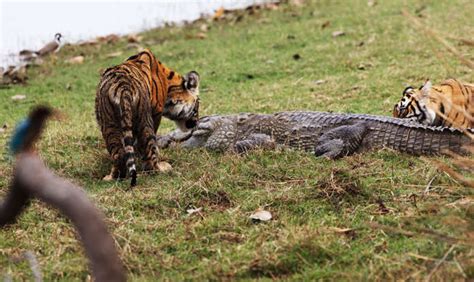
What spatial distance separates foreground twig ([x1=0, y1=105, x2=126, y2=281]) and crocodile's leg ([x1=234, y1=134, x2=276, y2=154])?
4.98 metres

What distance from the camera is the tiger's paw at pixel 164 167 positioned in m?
6.35

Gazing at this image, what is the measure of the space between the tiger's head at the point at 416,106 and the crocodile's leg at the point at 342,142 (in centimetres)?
106

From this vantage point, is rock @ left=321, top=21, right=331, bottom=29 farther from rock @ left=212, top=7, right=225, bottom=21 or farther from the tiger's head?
the tiger's head

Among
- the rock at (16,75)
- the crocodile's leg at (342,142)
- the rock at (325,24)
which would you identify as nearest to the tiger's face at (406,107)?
the crocodile's leg at (342,142)

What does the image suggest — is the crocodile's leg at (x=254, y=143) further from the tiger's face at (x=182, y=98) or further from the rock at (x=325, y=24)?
the rock at (x=325, y=24)

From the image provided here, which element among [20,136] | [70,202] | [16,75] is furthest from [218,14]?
[70,202]

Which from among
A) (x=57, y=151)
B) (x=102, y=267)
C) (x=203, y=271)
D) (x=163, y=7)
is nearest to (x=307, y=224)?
(x=203, y=271)

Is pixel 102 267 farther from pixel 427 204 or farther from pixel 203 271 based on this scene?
pixel 427 204

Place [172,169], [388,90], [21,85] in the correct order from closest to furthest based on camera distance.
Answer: [172,169]
[388,90]
[21,85]

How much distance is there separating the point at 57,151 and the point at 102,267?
541cm

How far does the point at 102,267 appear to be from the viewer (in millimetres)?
1927

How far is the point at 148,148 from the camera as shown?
6.38 meters

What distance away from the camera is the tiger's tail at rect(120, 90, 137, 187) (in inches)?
230

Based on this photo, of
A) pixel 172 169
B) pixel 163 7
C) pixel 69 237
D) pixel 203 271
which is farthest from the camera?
pixel 163 7
